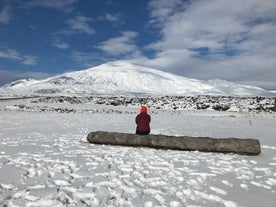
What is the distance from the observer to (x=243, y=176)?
842 cm

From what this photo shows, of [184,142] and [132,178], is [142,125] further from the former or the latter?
[132,178]

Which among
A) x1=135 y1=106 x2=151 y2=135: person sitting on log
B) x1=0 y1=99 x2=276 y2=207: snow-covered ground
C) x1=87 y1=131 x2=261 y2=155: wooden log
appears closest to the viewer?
x1=0 y1=99 x2=276 y2=207: snow-covered ground

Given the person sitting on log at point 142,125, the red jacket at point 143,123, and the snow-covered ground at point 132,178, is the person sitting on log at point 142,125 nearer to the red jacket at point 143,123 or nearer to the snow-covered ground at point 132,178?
the red jacket at point 143,123

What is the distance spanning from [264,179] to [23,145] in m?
9.14

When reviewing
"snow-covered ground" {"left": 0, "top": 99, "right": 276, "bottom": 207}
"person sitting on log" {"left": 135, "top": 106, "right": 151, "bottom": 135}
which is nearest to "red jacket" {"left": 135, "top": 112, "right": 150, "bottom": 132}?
"person sitting on log" {"left": 135, "top": 106, "right": 151, "bottom": 135}

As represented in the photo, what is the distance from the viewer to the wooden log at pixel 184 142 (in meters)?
11.3

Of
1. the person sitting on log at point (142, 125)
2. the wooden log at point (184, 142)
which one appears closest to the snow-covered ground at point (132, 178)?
the wooden log at point (184, 142)

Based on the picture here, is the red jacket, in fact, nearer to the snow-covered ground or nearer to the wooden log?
the wooden log

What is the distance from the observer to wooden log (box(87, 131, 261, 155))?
11.3m

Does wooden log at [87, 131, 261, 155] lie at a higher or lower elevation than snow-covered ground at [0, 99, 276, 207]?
higher

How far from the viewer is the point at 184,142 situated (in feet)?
39.5

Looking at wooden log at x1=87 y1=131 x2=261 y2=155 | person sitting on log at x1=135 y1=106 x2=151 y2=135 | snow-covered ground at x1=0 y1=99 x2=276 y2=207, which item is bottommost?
snow-covered ground at x1=0 y1=99 x2=276 y2=207

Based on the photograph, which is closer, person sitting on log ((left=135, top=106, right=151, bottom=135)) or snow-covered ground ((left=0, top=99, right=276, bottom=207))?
snow-covered ground ((left=0, top=99, right=276, bottom=207))

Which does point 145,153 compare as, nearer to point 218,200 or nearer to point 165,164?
point 165,164
